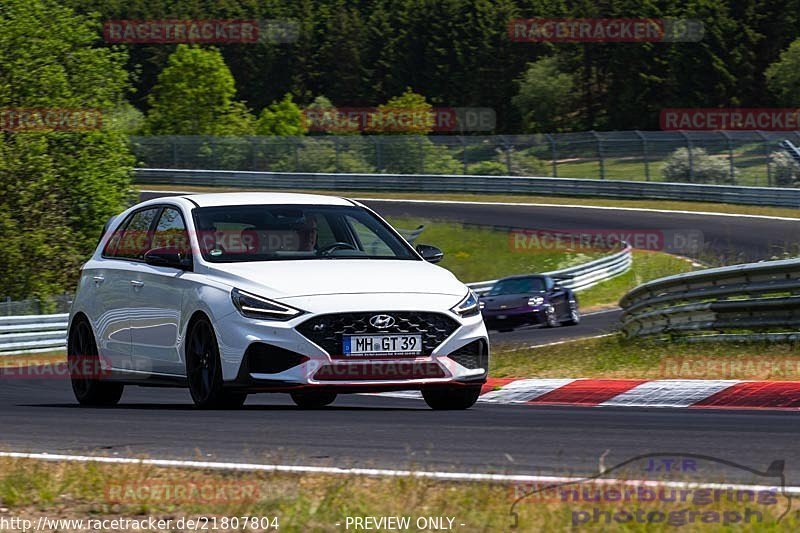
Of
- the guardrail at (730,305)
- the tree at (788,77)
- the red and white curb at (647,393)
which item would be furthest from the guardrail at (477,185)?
the tree at (788,77)

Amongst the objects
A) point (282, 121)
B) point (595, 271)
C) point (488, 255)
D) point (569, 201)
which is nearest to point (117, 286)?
point (595, 271)

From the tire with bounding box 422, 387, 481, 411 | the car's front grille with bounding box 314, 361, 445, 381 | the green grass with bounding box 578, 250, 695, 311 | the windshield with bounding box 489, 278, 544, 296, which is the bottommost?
the green grass with bounding box 578, 250, 695, 311

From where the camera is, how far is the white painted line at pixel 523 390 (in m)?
11.6

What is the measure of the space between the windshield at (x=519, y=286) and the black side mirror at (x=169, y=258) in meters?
18.7

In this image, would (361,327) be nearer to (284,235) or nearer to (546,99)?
(284,235)

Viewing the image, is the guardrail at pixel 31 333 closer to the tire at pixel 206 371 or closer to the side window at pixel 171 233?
the side window at pixel 171 233

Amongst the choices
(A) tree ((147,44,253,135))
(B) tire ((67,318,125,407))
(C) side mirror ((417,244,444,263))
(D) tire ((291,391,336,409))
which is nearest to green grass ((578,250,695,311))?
(D) tire ((291,391,336,409))

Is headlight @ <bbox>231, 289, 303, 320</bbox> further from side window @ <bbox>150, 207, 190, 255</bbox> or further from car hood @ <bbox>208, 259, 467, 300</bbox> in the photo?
side window @ <bbox>150, 207, 190, 255</bbox>

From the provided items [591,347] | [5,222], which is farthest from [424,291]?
Result: [5,222]

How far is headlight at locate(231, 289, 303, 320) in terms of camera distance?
29.8 ft

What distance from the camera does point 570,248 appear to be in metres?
40.6

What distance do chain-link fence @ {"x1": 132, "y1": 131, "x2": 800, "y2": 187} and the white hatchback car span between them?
38579mm

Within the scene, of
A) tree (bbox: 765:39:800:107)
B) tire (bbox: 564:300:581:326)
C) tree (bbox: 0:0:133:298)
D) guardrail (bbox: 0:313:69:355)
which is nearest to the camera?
guardrail (bbox: 0:313:69:355)

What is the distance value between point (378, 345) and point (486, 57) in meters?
108
